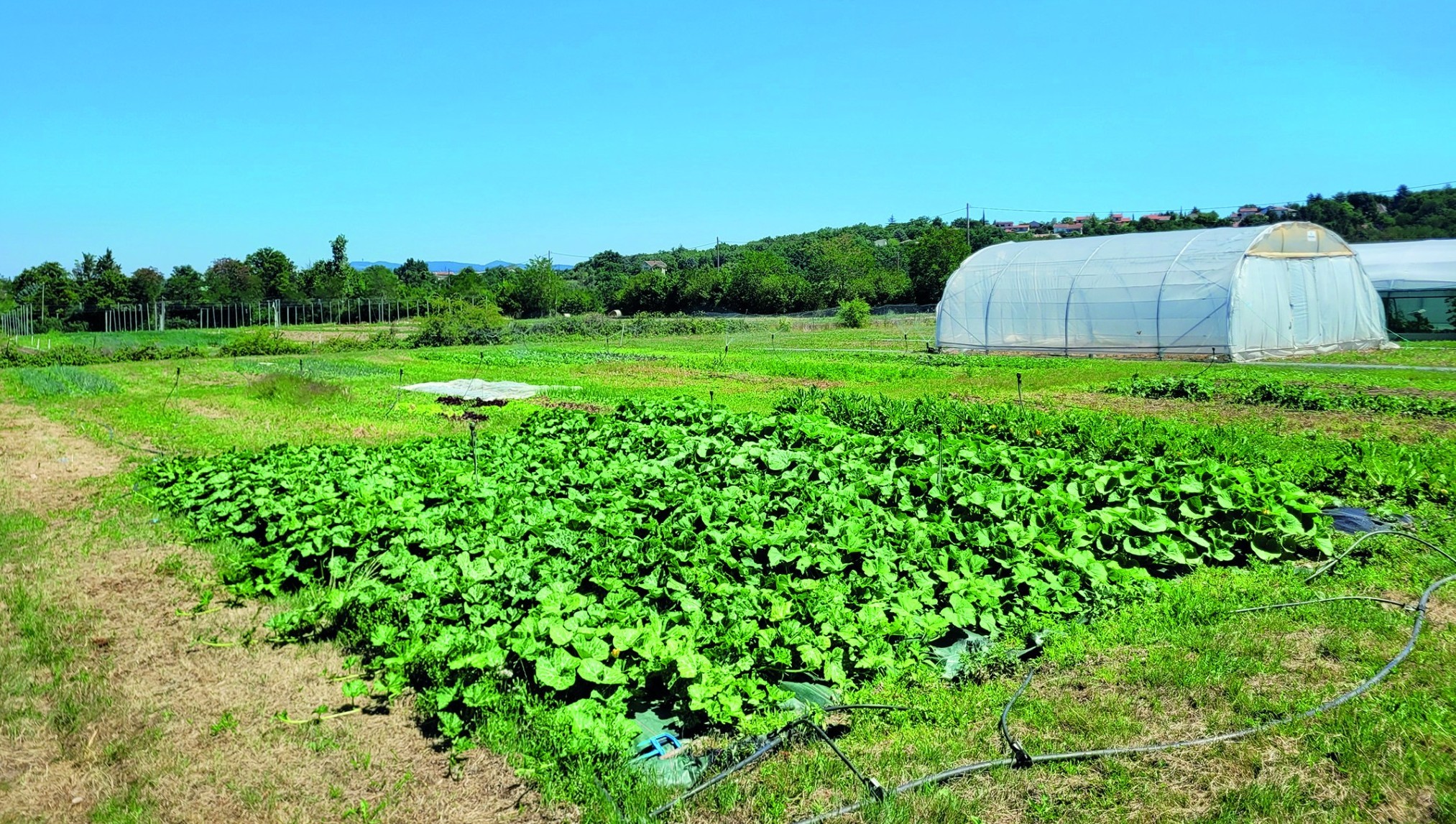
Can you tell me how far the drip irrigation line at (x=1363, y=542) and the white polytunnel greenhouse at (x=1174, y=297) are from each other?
67.3 ft

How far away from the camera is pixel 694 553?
6.06 m

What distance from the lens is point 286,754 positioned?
433cm

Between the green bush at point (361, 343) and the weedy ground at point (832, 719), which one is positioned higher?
the green bush at point (361, 343)

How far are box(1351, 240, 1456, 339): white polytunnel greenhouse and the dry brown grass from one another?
37.8 m

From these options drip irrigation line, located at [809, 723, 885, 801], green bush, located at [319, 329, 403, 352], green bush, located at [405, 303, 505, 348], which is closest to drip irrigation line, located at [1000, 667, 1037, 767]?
drip irrigation line, located at [809, 723, 885, 801]

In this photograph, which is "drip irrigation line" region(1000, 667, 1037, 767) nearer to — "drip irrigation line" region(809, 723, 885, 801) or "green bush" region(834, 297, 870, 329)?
"drip irrigation line" region(809, 723, 885, 801)

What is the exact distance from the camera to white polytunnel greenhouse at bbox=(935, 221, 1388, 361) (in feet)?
86.2

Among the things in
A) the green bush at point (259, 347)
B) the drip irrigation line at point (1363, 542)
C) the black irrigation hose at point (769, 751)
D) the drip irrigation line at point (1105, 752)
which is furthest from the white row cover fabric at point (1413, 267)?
the green bush at point (259, 347)

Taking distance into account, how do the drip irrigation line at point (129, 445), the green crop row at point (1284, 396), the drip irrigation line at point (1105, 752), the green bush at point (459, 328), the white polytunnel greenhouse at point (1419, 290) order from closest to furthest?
1. the drip irrigation line at point (1105, 752)
2. the drip irrigation line at point (129, 445)
3. the green crop row at point (1284, 396)
4. the white polytunnel greenhouse at point (1419, 290)
5. the green bush at point (459, 328)

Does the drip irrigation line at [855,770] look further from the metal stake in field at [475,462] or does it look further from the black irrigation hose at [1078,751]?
the metal stake in field at [475,462]

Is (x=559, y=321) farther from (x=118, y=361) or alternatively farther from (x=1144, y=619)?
(x=1144, y=619)

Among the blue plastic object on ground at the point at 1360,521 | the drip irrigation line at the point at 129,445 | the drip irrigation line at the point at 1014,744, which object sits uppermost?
the drip irrigation line at the point at 129,445

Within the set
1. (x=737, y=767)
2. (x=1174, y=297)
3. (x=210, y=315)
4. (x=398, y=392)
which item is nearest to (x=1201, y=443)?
(x=737, y=767)

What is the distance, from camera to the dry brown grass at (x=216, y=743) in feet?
12.8
